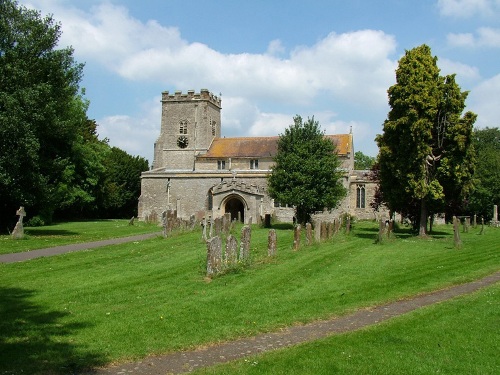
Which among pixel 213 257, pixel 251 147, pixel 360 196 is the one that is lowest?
pixel 213 257

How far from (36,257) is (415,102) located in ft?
54.6

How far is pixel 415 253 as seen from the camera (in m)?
17.6

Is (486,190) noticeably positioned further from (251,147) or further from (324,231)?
(324,231)

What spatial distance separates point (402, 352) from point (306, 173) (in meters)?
25.9

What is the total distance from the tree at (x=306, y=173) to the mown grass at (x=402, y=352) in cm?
2368

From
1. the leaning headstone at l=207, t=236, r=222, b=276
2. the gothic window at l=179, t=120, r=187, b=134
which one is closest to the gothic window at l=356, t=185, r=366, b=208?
the gothic window at l=179, t=120, r=187, b=134

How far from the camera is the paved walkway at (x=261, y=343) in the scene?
236 inches

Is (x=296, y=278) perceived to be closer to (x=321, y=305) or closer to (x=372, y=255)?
(x=321, y=305)

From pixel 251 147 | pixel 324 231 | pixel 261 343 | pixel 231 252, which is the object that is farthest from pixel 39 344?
pixel 251 147

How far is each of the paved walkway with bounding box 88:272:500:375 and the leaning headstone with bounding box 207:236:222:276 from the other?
14.5 ft

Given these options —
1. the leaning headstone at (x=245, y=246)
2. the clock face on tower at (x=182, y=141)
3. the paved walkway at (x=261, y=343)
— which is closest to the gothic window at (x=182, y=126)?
the clock face on tower at (x=182, y=141)

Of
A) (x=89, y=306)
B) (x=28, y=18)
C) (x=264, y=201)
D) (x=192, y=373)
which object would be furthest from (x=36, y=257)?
(x=264, y=201)

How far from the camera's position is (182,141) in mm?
52875

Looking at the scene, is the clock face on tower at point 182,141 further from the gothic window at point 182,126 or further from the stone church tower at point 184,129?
the gothic window at point 182,126
